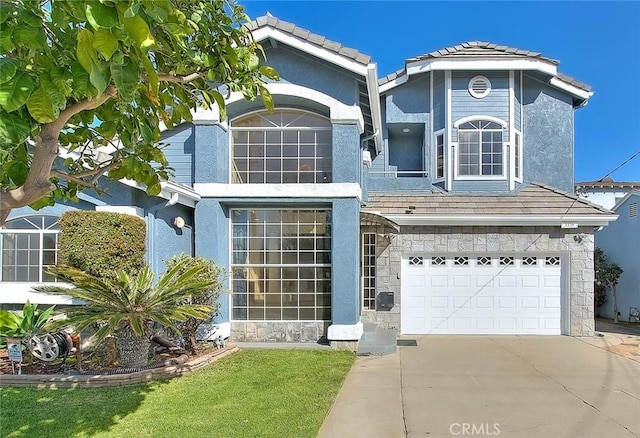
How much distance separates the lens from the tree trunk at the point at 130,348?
800cm

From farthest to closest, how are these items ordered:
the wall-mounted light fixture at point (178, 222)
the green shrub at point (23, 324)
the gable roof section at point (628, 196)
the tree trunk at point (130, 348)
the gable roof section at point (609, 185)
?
1. the gable roof section at point (609, 185)
2. the gable roof section at point (628, 196)
3. the wall-mounted light fixture at point (178, 222)
4. the tree trunk at point (130, 348)
5. the green shrub at point (23, 324)

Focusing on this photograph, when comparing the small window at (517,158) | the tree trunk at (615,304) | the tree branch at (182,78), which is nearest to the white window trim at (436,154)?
the small window at (517,158)

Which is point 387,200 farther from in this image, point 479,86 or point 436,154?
point 479,86

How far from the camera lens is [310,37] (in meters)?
10.1

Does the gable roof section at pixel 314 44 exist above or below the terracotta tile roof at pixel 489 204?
above

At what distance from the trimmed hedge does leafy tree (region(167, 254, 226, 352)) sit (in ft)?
3.63

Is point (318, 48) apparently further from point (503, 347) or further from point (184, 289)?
point (503, 347)

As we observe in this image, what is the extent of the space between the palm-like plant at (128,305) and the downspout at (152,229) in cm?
123

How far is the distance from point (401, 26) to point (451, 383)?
9.18 metres

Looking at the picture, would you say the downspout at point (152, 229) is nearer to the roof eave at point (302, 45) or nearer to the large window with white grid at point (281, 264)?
the large window with white grid at point (281, 264)

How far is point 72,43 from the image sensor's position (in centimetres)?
258

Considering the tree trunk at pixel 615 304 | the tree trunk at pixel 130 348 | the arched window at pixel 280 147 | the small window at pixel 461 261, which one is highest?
the arched window at pixel 280 147

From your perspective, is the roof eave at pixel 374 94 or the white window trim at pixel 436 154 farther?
the white window trim at pixel 436 154

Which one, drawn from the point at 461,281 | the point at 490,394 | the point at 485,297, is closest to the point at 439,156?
the point at 461,281
